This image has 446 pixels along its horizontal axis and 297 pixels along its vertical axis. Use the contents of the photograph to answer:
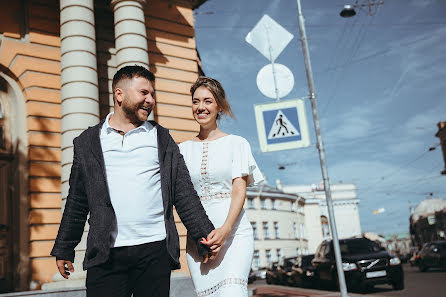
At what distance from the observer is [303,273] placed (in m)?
19.4

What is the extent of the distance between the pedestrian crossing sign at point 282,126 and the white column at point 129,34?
3424 millimetres

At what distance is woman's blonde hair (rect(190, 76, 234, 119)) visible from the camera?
10.6 ft

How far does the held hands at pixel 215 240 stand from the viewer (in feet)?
8.89

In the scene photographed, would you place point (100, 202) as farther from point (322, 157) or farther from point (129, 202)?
point (322, 157)

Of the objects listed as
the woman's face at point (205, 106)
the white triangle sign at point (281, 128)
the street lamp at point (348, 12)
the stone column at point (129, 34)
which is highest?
the street lamp at point (348, 12)

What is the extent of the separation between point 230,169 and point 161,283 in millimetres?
908

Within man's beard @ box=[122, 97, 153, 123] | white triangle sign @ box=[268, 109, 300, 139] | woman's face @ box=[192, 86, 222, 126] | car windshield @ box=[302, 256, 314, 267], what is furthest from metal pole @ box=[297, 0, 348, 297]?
car windshield @ box=[302, 256, 314, 267]

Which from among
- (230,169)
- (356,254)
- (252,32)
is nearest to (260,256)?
(356,254)

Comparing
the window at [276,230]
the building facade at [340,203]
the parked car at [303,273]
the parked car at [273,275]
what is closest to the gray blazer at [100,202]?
the parked car at [303,273]

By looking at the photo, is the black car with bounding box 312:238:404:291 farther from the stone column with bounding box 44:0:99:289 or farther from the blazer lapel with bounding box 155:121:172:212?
the blazer lapel with bounding box 155:121:172:212

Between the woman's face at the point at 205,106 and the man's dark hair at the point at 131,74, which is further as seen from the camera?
the woman's face at the point at 205,106

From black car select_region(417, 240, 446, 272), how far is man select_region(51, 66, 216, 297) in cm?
2238

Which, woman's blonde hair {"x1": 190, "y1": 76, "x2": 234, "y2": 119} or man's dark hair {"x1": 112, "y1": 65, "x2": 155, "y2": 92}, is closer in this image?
man's dark hair {"x1": 112, "y1": 65, "x2": 155, "y2": 92}

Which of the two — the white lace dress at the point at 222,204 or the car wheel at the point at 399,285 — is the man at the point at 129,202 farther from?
the car wheel at the point at 399,285
